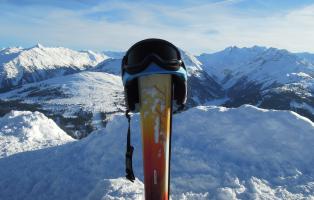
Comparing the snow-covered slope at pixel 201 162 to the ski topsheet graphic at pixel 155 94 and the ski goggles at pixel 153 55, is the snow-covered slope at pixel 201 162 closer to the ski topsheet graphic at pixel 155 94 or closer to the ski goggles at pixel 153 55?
the ski topsheet graphic at pixel 155 94

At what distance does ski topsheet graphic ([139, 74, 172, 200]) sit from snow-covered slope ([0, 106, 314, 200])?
20.7 feet

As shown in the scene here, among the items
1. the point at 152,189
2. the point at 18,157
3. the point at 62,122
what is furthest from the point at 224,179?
the point at 62,122

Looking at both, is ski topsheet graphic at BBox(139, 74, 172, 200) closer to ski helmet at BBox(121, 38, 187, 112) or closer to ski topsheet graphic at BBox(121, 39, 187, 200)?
ski topsheet graphic at BBox(121, 39, 187, 200)

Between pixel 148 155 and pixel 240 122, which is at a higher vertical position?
pixel 148 155

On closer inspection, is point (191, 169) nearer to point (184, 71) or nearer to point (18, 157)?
point (18, 157)

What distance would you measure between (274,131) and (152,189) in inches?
431

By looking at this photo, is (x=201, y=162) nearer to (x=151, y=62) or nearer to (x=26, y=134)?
(x=151, y=62)

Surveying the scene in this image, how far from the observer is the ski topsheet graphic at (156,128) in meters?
5.34

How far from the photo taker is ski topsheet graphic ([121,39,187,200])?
5180mm

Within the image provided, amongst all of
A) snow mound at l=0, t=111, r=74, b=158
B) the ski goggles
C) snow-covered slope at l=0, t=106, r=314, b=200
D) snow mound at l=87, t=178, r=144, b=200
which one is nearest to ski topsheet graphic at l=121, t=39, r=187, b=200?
the ski goggles

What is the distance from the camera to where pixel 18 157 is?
17.4 m

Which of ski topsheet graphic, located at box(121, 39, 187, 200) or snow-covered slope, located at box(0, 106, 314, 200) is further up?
ski topsheet graphic, located at box(121, 39, 187, 200)

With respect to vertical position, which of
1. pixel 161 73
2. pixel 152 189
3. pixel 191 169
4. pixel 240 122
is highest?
pixel 161 73

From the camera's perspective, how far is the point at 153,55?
5113 millimetres
